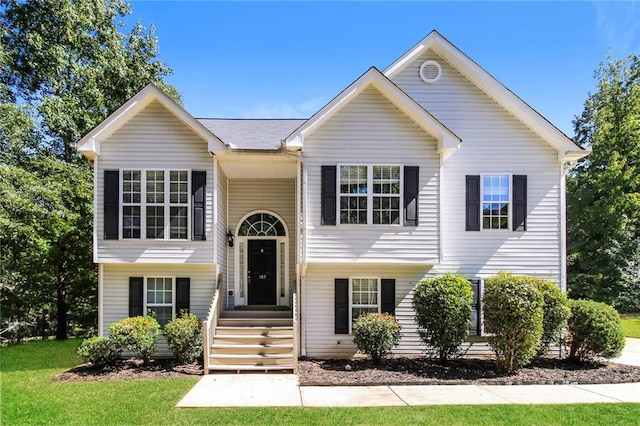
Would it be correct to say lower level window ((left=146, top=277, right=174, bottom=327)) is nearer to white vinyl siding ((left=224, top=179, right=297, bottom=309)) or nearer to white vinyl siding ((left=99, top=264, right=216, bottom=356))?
white vinyl siding ((left=99, top=264, right=216, bottom=356))

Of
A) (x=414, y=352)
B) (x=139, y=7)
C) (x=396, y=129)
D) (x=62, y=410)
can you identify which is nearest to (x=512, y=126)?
(x=396, y=129)

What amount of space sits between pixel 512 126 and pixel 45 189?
47.8 feet

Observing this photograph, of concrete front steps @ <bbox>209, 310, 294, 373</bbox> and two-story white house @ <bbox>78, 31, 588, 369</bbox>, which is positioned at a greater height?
two-story white house @ <bbox>78, 31, 588, 369</bbox>

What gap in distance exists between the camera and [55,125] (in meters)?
17.1

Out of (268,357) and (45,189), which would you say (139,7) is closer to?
(45,189)

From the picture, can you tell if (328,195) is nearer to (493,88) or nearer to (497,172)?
(497,172)

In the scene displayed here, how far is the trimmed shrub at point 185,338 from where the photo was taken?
9.74m

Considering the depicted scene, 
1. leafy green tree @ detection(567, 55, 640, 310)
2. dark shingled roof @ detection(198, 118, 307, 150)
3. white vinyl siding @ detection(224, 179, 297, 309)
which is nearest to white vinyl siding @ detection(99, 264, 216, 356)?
white vinyl siding @ detection(224, 179, 297, 309)

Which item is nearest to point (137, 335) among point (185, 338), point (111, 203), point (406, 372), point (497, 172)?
point (185, 338)

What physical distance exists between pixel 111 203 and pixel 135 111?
234 cm

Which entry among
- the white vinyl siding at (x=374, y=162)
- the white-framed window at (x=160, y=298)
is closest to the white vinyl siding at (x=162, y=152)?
the white-framed window at (x=160, y=298)

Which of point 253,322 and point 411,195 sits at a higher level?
point 411,195

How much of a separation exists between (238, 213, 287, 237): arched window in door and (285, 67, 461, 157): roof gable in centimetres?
310

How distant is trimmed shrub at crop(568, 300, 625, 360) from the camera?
31.5ft
